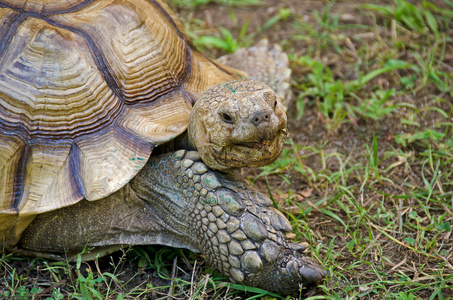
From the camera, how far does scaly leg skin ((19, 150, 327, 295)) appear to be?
222cm

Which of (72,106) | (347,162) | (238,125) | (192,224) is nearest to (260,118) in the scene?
(238,125)

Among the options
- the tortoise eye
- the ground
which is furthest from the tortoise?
the ground

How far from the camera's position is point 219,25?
4.46 metres

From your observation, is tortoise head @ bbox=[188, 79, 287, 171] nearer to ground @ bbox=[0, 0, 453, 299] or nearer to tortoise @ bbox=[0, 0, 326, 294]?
tortoise @ bbox=[0, 0, 326, 294]

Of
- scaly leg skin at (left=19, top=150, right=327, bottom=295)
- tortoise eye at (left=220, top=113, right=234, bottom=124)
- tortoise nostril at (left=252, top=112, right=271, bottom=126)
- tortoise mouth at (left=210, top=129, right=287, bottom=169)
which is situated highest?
tortoise nostril at (left=252, top=112, right=271, bottom=126)

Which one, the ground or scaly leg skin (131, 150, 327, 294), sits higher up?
scaly leg skin (131, 150, 327, 294)

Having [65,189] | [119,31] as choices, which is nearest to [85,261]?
[65,189]

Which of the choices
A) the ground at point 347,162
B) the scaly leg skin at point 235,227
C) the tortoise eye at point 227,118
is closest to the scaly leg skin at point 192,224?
the scaly leg skin at point 235,227

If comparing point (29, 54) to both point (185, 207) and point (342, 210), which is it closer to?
point (185, 207)

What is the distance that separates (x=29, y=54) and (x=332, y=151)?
2.00 metres

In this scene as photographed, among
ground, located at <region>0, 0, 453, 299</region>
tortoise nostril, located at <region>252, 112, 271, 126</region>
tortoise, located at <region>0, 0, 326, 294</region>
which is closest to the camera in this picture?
tortoise nostril, located at <region>252, 112, 271, 126</region>

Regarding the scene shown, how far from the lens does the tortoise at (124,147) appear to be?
2.21 metres

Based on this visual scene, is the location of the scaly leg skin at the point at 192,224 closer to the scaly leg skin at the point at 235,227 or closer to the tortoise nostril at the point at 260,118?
the scaly leg skin at the point at 235,227

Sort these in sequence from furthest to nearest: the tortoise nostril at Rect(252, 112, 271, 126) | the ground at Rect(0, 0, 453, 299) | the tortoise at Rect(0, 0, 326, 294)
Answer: the ground at Rect(0, 0, 453, 299) < the tortoise at Rect(0, 0, 326, 294) < the tortoise nostril at Rect(252, 112, 271, 126)
